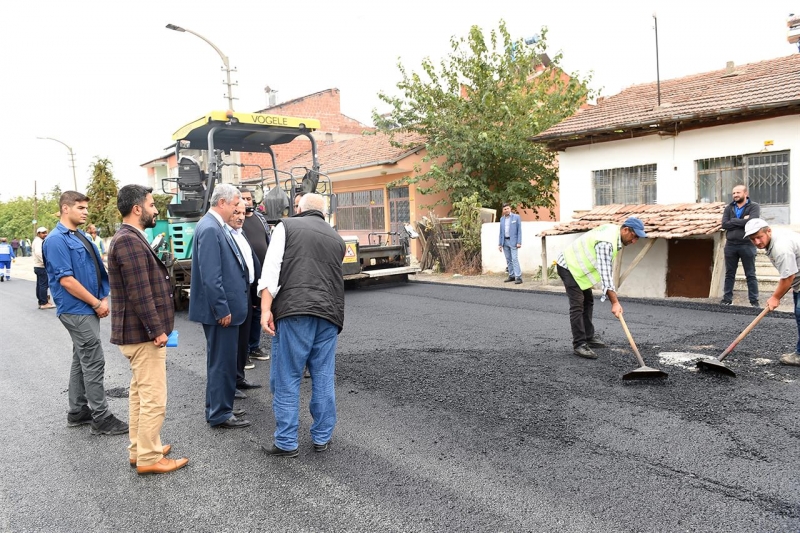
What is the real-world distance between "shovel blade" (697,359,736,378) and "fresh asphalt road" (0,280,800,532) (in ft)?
0.31

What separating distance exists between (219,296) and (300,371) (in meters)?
0.82

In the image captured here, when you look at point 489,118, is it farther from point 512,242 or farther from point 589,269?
point 589,269

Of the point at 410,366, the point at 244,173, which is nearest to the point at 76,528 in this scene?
the point at 410,366

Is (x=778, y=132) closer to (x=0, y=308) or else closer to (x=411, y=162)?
(x=411, y=162)

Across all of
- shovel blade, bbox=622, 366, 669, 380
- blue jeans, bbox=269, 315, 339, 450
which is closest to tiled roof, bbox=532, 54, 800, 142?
shovel blade, bbox=622, 366, 669, 380

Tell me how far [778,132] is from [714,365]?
8060 mm

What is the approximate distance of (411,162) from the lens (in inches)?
756

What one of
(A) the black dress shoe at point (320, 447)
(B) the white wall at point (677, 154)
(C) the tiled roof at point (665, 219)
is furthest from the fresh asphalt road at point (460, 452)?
(B) the white wall at point (677, 154)

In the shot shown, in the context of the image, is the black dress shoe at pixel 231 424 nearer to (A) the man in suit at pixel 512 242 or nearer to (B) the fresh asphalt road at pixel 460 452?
(B) the fresh asphalt road at pixel 460 452

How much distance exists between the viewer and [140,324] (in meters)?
3.54

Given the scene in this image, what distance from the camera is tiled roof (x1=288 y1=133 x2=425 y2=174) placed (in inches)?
752

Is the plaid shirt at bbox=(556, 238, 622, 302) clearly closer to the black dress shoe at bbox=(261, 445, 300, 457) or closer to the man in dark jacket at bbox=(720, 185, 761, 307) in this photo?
the black dress shoe at bbox=(261, 445, 300, 457)

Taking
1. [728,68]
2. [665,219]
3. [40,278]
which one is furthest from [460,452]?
[728,68]

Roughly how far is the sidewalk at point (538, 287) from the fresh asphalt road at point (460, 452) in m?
2.22
